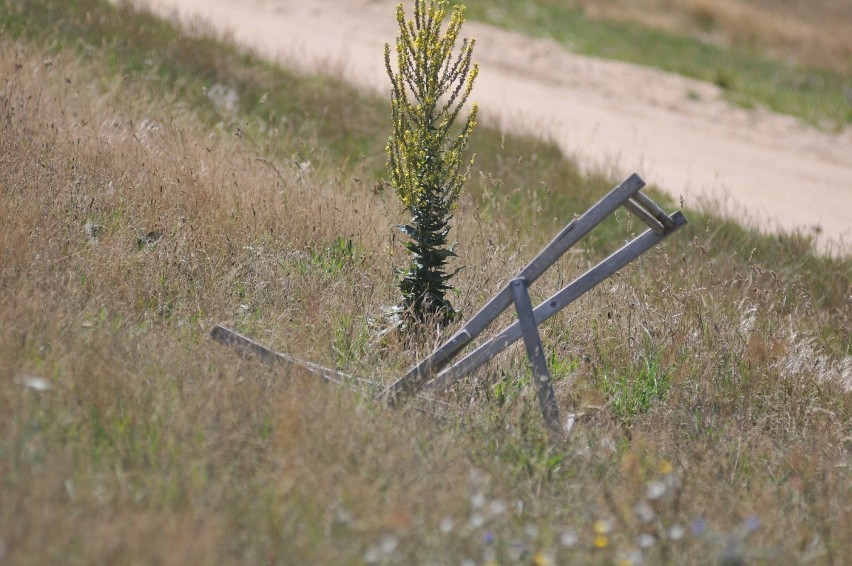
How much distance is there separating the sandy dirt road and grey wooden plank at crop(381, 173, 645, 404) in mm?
4817

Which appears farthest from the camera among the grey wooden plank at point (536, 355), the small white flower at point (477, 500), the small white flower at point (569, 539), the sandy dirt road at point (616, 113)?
the sandy dirt road at point (616, 113)

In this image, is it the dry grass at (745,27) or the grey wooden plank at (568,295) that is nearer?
the grey wooden plank at (568,295)

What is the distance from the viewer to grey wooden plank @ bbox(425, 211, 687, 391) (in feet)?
14.0

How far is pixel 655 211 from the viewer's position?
4277 mm

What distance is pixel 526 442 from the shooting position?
4172 millimetres

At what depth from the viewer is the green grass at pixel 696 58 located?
14336mm

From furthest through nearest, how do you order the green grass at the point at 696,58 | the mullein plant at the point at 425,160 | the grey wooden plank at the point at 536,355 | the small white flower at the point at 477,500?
the green grass at the point at 696,58 → the mullein plant at the point at 425,160 → the grey wooden plank at the point at 536,355 → the small white flower at the point at 477,500

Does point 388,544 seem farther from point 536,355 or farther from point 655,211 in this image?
point 655,211

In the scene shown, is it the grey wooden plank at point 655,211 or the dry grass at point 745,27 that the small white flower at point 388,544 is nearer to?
the grey wooden plank at point 655,211

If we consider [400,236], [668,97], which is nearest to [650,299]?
[400,236]

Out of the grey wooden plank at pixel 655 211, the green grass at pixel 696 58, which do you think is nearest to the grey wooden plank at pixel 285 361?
the grey wooden plank at pixel 655 211

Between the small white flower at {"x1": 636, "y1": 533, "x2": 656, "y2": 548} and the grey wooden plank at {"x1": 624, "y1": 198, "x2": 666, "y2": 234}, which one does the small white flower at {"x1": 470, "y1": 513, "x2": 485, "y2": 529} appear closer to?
the small white flower at {"x1": 636, "y1": 533, "x2": 656, "y2": 548}

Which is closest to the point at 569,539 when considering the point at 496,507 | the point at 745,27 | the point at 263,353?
the point at 496,507

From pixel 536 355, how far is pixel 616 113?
931cm
